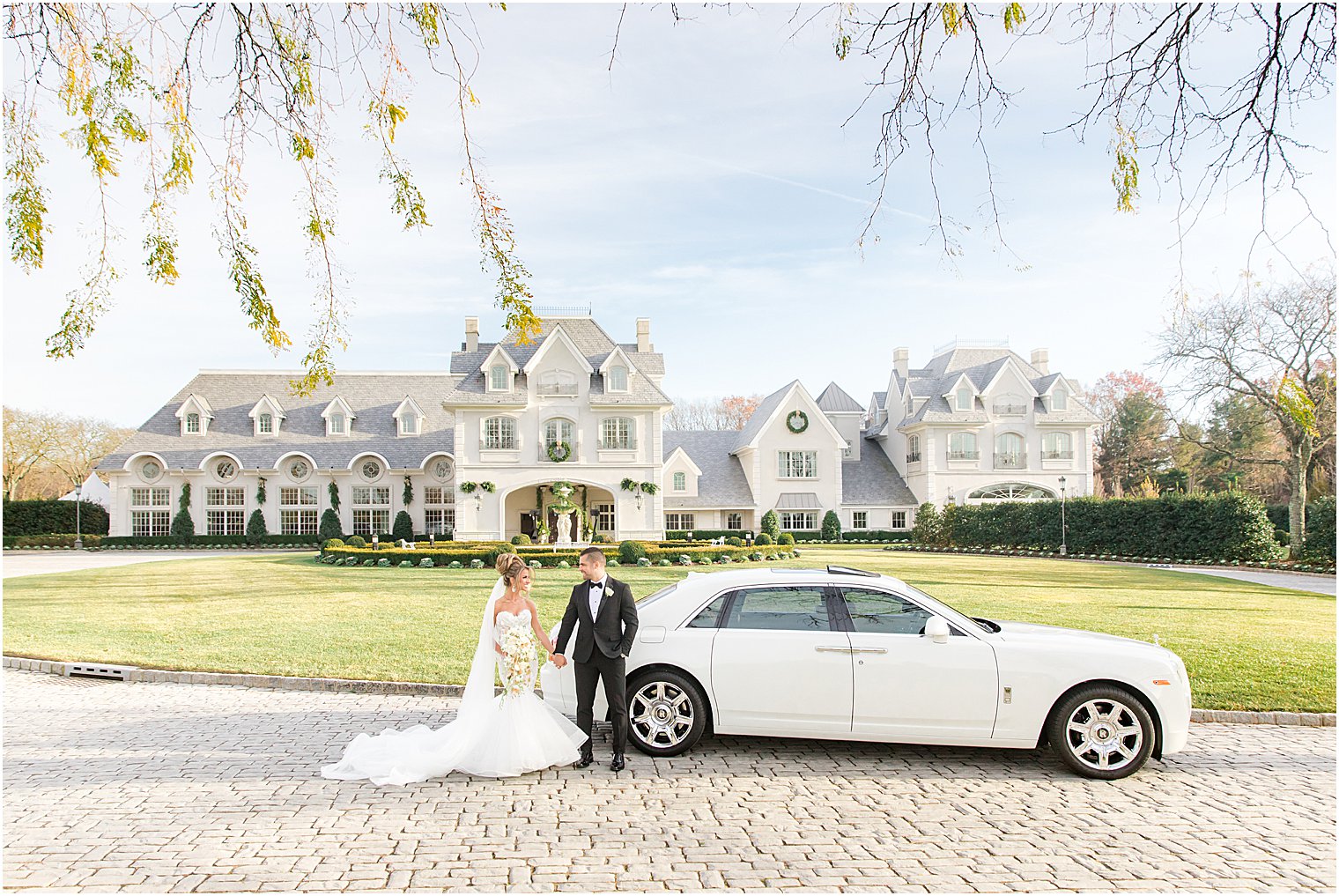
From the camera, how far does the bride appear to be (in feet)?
22.0

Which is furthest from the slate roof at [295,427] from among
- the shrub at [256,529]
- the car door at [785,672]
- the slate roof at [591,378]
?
the car door at [785,672]

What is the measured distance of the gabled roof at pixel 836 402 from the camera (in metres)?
57.9

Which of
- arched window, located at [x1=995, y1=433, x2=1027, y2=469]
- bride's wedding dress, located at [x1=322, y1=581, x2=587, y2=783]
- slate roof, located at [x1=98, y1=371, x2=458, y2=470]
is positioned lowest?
bride's wedding dress, located at [x1=322, y1=581, x2=587, y2=783]

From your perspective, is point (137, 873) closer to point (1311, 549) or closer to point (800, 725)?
point (800, 725)

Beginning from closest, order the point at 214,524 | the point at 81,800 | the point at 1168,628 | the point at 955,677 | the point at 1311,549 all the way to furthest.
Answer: the point at 81,800 → the point at 955,677 → the point at 1168,628 → the point at 1311,549 → the point at 214,524

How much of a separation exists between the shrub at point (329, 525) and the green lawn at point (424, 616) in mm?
16550

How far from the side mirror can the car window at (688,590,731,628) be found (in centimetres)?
171

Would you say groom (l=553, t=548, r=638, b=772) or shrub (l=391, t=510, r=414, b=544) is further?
shrub (l=391, t=510, r=414, b=544)

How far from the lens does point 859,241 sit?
6.12m

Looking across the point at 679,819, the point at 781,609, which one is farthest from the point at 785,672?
the point at 679,819

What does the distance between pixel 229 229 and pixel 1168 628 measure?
15.0 metres

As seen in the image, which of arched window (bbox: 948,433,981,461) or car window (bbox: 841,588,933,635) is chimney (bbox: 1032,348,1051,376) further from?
car window (bbox: 841,588,933,635)

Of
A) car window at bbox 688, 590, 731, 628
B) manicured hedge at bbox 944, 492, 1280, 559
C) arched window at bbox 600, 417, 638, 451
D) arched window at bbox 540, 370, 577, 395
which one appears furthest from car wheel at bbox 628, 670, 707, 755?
arched window at bbox 540, 370, 577, 395

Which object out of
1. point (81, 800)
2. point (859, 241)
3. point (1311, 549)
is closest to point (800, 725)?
point (859, 241)
